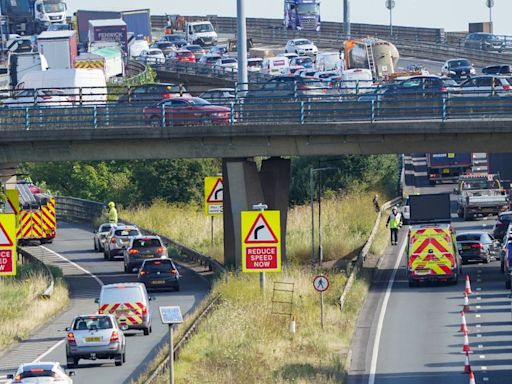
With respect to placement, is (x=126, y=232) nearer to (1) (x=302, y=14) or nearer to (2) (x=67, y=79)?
(2) (x=67, y=79)

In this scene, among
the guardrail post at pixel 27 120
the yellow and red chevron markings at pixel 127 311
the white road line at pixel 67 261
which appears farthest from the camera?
the guardrail post at pixel 27 120

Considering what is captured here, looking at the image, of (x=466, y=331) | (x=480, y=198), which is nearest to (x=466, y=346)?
(x=466, y=331)

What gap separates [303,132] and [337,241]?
11658mm

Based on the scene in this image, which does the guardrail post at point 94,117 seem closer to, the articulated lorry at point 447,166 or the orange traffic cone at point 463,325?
the orange traffic cone at point 463,325

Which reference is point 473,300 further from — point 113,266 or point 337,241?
→ point 113,266

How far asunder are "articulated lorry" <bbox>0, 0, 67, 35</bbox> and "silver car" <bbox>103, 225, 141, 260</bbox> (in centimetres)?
6111

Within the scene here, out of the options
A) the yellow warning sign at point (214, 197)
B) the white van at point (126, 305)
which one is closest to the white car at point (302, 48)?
the yellow warning sign at point (214, 197)

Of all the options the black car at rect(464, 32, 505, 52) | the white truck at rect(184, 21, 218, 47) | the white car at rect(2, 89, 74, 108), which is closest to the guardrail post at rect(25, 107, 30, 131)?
the white car at rect(2, 89, 74, 108)

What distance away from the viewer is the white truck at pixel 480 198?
72875 mm

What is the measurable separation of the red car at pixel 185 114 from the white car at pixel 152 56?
5898 centimetres

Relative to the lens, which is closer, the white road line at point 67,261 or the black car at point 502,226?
the white road line at point 67,261

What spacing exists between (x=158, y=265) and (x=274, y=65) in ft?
163

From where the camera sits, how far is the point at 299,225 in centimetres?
7200

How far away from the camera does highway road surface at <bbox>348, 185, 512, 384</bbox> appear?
37688 mm
